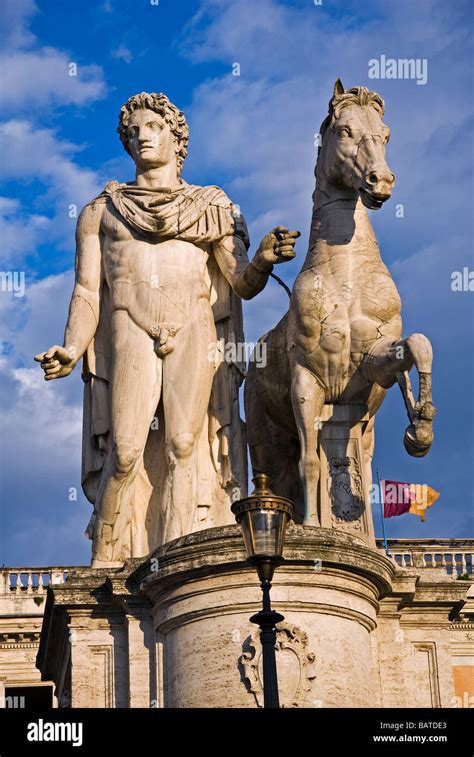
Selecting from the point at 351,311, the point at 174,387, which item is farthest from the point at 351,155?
the point at 174,387

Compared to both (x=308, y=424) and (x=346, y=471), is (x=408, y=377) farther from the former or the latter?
(x=346, y=471)

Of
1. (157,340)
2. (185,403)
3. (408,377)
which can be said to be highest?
(157,340)

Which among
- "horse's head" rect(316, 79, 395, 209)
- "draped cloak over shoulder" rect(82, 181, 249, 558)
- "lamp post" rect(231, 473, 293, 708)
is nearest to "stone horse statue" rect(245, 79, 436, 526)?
"horse's head" rect(316, 79, 395, 209)

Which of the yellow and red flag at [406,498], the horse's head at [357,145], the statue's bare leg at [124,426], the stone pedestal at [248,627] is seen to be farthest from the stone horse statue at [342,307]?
the yellow and red flag at [406,498]

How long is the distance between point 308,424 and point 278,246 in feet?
6.71

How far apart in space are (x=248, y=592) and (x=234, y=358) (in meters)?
3.81

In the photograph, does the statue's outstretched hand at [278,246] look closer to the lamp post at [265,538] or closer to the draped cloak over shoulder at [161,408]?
the draped cloak over shoulder at [161,408]

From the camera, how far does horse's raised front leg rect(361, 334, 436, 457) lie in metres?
21.2

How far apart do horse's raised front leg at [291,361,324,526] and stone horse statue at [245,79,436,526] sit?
0.01 metres

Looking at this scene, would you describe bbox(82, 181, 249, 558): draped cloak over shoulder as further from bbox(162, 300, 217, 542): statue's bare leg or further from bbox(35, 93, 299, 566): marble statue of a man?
bbox(162, 300, 217, 542): statue's bare leg

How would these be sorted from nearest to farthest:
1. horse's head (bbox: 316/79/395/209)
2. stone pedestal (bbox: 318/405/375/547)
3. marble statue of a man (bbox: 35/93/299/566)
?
horse's head (bbox: 316/79/395/209), stone pedestal (bbox: 318/405/375/547), marble statue of a man (bbox: 35/93/299/566)

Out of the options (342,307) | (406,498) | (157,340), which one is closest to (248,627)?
(342,307)

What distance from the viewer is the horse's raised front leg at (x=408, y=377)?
2125cm

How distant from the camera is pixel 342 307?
74.2 feet
